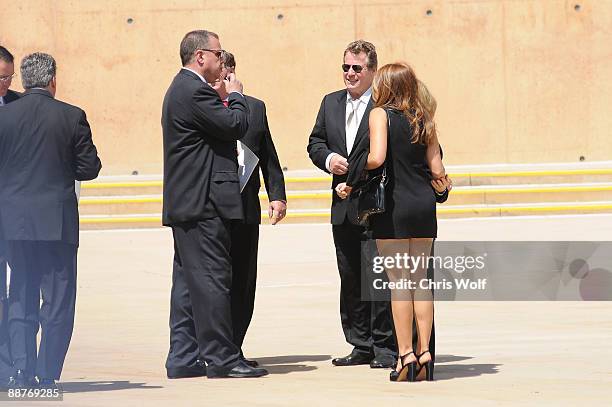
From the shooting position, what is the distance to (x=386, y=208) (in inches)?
260

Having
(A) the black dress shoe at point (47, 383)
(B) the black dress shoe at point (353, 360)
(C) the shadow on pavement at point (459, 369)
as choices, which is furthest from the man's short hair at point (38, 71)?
(C) the shadow on pavement at point (459, 369)

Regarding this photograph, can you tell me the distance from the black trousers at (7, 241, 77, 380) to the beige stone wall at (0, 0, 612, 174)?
10.7 metres

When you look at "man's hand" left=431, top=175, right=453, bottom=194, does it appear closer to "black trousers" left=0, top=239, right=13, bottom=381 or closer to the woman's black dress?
the woman's black dress

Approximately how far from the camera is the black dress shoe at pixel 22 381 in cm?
639

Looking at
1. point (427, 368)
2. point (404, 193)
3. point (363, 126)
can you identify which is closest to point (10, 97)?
point (363, 126)

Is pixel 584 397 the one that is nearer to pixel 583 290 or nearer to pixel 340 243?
pixel 340 243

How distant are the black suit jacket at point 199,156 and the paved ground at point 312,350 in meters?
0.81

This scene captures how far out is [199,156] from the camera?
6.85m

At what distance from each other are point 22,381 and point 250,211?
4.69 feet

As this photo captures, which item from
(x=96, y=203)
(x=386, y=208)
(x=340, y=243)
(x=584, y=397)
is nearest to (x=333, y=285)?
(x=340, y=243)

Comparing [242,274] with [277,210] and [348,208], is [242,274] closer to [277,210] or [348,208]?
[277,210]

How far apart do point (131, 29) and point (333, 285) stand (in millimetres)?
7117

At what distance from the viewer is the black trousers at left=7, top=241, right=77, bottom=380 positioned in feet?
20.9

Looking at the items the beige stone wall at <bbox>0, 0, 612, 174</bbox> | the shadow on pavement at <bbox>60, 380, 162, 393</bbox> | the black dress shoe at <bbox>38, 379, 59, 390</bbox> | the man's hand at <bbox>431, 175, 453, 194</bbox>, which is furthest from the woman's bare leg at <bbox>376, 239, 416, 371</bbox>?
the beige stone wall at <bbox>0, 0, 612, 174</bbox>
